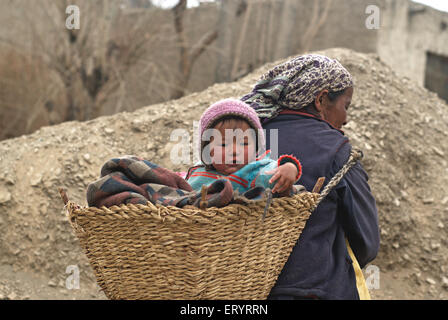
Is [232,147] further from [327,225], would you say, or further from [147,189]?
[327,225]

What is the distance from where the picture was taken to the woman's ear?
205 centimetres

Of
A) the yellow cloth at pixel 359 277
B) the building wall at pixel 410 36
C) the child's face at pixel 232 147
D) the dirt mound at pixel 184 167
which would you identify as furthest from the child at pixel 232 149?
the building wall at pixel 410 36

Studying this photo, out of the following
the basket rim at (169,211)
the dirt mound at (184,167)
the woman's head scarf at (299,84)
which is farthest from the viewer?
the dirt mound at (184,167)

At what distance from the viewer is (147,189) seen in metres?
1.53

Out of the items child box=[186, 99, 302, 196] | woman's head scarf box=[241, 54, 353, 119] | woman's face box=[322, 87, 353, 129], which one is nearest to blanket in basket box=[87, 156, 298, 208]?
child box=[186, 99, 302, 196]

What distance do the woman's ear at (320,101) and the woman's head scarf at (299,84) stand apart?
0.06 ft

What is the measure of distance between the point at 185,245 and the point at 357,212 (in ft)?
2.47

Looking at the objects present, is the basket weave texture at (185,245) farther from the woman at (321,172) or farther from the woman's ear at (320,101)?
the woman's ear at (320,101)

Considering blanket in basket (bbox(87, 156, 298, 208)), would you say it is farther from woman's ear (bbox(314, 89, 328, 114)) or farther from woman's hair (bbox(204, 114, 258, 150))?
woman's ear (bbox(314, 89, 328, 114))

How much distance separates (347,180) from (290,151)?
24 centimetres

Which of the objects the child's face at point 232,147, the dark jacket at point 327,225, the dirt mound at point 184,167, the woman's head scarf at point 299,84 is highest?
the woman's head scarf at point 299,84

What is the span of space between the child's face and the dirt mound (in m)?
2.52

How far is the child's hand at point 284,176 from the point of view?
1.45 meters
